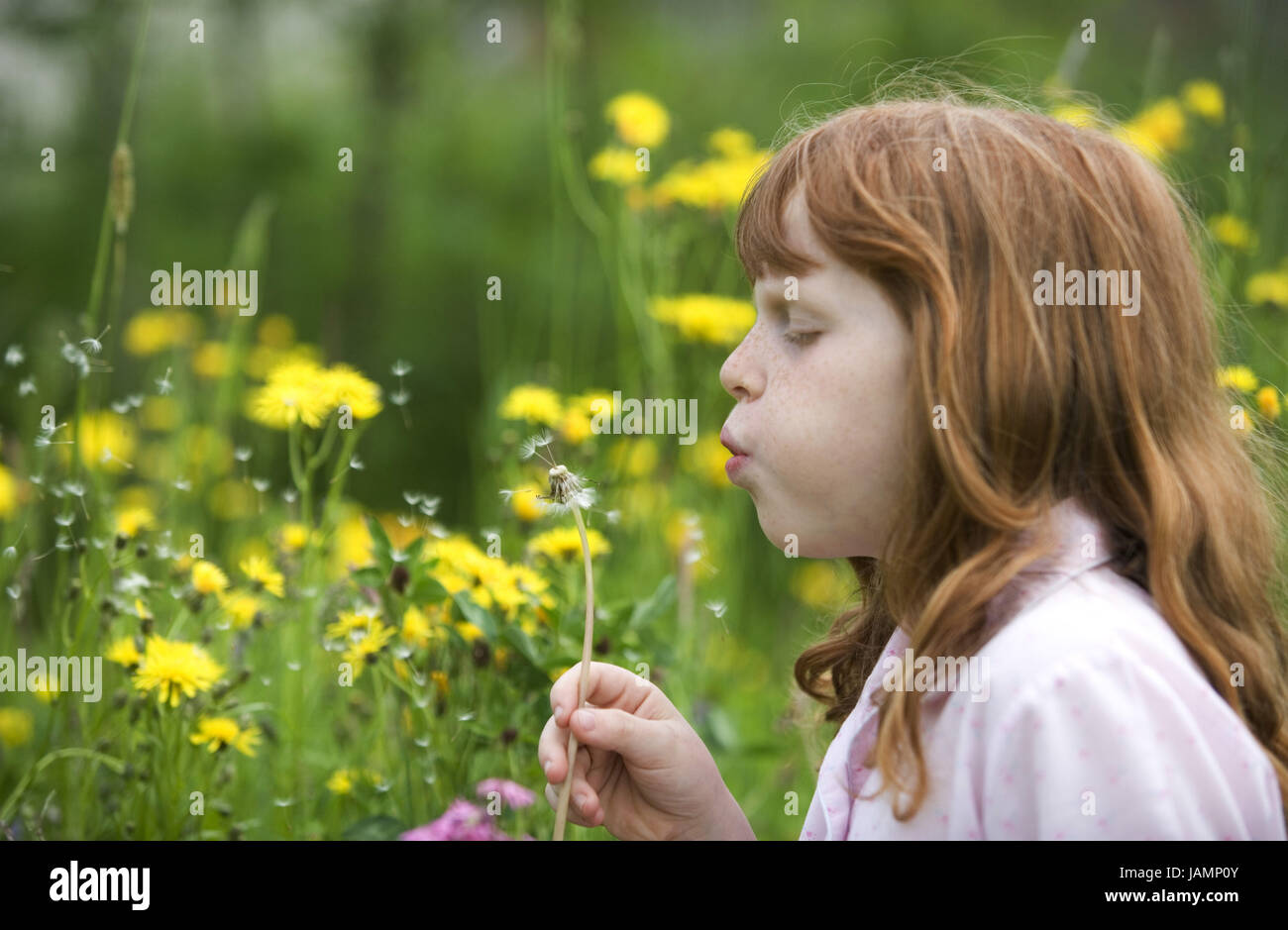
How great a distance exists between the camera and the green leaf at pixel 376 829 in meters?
1.24

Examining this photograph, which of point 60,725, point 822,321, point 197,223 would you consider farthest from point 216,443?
point 197,223

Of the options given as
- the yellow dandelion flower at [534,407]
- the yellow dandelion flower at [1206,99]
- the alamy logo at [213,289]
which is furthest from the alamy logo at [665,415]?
the yellow dandelion flower at [1206,99]

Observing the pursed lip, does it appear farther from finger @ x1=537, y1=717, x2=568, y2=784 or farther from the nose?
finger @ x1=537, y1=717, x2=568, y2=784

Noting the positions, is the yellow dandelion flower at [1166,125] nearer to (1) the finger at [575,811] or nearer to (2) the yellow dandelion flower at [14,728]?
(1) the finger at [575,811]

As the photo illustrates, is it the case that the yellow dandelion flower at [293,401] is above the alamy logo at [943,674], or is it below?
above

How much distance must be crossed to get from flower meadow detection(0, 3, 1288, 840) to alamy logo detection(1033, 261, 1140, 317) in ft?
0.99

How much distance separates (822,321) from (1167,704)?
357 mm

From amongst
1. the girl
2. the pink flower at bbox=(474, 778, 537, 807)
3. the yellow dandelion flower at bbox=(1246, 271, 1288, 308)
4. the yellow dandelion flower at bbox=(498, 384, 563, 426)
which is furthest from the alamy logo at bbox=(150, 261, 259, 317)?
the yellow dandelion flower at bbox=(1246, 271, 1288, 308)

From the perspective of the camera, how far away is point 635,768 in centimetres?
103

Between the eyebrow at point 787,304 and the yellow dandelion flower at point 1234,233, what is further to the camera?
the yellow dandelion flower at point 1234,233

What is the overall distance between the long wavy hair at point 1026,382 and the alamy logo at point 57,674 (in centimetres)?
85

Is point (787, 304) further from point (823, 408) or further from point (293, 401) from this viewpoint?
point (293, 401)
